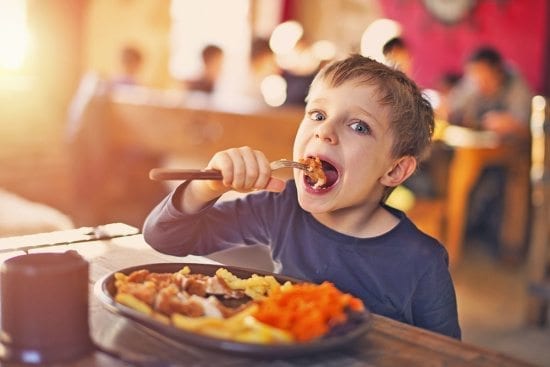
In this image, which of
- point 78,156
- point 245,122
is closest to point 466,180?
point 245,122

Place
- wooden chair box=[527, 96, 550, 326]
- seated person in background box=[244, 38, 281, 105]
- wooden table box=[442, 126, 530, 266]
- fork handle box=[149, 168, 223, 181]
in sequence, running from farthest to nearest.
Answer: seated person in background box=[244, 38, 281, 105], wooden table box=[442, 126, 530, 266], wooden chair box=[527, 96, 550, 326], fork handle box=[149, 168, 223, 181]

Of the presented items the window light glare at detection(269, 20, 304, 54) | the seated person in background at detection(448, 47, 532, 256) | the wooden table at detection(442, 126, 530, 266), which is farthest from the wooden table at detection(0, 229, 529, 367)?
the window light glare at detection(269, 20, 304, 54)

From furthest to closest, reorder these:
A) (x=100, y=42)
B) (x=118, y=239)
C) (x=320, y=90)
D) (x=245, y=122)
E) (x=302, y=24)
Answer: (x=302, y=24), (x=100, y=42), (x=245, y=122), (x=118, y=239), (x=320, y=90)

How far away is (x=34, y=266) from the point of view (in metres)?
0.85

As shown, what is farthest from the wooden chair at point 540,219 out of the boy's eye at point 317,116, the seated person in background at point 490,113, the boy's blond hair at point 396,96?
the boy's eye at point 317,116

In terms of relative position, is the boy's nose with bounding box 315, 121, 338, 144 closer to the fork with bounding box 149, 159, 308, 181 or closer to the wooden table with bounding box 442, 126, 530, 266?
the fork with bounding box 149, 159, 308, 181

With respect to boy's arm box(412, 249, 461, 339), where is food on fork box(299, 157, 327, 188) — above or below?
above

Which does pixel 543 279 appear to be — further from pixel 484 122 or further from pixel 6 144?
pixel 6 144

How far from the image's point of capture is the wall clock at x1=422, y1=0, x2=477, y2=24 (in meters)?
6.29

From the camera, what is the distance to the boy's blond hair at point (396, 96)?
1351 millimetres

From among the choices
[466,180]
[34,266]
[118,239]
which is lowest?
[466,180]

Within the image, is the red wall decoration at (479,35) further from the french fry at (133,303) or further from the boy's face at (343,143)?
the french fry at (133,303)

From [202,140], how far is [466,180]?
1509mm

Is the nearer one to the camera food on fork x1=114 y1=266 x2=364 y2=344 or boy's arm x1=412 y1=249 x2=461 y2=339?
food on fork x1=114 y1=266 x2=364 y2=344
